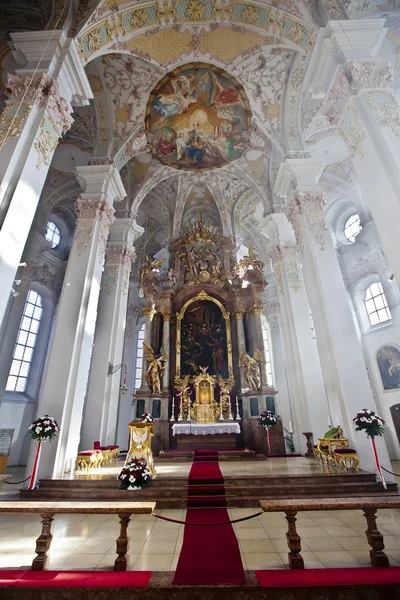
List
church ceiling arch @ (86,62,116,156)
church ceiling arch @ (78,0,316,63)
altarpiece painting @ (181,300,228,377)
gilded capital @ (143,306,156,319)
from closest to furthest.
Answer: church ceiling arch @ (78,0,316,63), church ceiling arch @ (86,62,116,156), altarpiece painting @ (181,300,228,377), gilded capital @ (143,306,156,319)

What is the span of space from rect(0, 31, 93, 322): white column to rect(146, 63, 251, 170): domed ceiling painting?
4667mm

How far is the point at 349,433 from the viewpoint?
7.04 meters

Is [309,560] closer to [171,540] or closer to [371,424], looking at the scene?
[171,540]

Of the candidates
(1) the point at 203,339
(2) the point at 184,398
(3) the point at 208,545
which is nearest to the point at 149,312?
(1) the point at 203,339

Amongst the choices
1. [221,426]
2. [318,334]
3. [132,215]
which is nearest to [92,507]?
[318,334]

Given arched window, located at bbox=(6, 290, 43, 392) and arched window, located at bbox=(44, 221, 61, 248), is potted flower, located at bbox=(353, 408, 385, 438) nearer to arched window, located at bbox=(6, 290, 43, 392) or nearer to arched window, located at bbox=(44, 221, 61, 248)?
arched window, located at bbox=(6, 290, 43, 392)

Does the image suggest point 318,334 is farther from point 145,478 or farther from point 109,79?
point 109,79

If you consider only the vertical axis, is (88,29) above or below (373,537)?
above

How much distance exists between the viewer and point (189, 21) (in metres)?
9.33

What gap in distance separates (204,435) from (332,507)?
356 inches

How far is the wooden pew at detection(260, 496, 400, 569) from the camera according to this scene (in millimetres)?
3201

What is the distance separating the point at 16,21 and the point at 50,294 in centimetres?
1033

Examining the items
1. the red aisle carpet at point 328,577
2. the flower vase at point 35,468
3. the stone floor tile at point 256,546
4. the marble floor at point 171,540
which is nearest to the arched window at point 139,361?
the flower vase at point 35,468

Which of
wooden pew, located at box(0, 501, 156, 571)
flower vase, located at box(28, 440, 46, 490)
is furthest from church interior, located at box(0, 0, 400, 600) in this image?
flower vase, located at box(28, 440, 46, 490)
